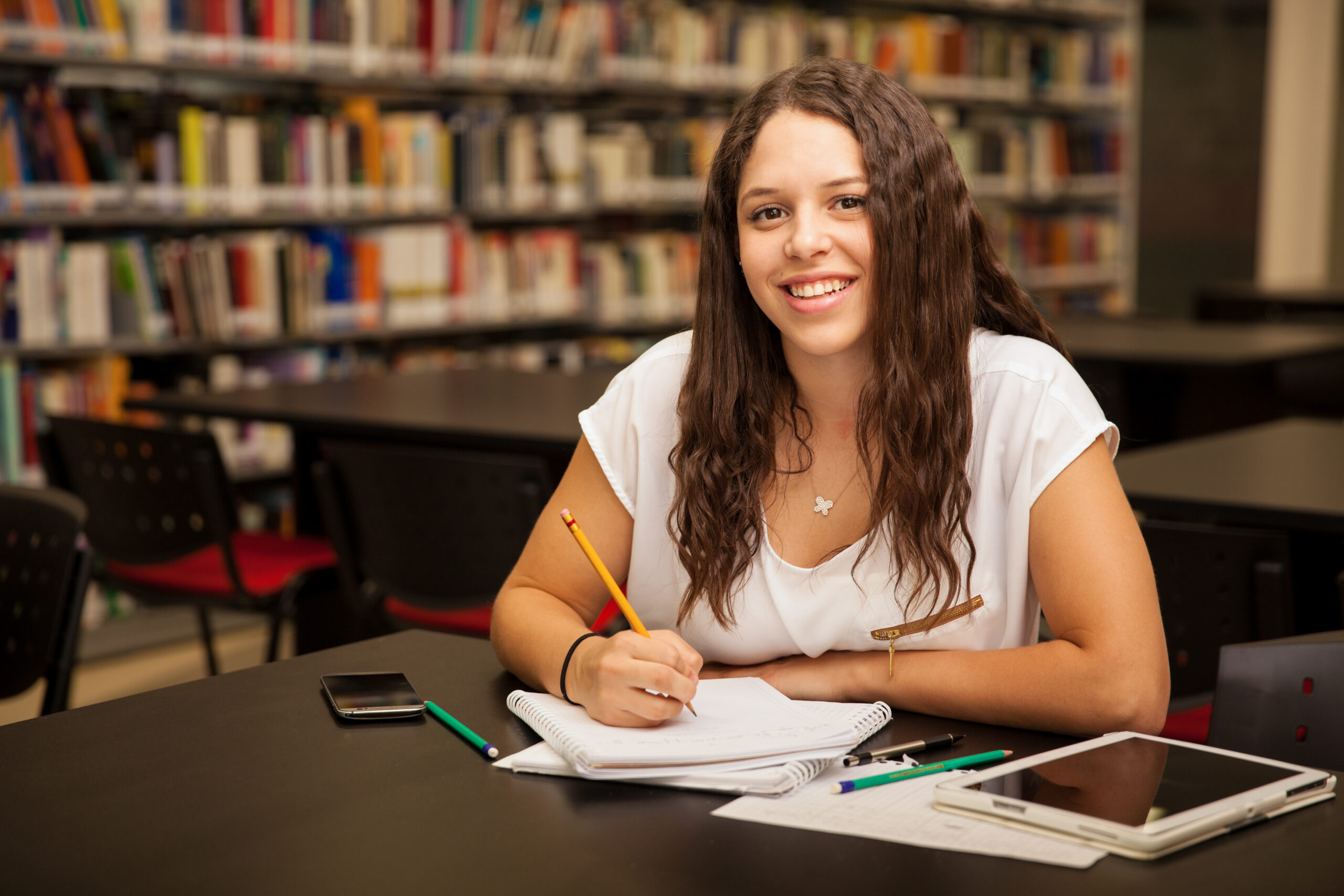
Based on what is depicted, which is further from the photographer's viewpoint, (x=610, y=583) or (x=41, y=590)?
(x=41, y=590)

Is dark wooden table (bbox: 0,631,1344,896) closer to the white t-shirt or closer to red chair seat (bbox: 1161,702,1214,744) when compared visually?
the white t-shirt

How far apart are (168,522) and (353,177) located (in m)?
1.97

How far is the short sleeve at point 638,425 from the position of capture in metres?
1.48

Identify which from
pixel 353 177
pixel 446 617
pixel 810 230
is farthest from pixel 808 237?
pixel 353 177

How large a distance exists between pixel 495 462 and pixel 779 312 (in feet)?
3.34

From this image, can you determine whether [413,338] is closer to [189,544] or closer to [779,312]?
[189,544]

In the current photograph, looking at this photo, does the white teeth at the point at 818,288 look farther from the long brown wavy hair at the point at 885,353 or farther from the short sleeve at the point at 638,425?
the short sleeve at the point at 638,425

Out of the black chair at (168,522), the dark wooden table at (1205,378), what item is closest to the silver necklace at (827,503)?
the black chair at (168,522)

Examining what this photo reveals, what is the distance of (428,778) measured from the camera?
1.00m

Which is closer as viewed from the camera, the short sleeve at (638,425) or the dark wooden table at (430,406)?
the short sleeve at (638,425)

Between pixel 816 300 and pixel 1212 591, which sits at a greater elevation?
pixel 816 300

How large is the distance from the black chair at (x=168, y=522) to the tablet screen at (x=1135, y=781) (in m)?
Answer: 1.98

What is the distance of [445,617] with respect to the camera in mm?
2545

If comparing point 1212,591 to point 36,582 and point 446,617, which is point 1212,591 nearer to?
point 446,617
